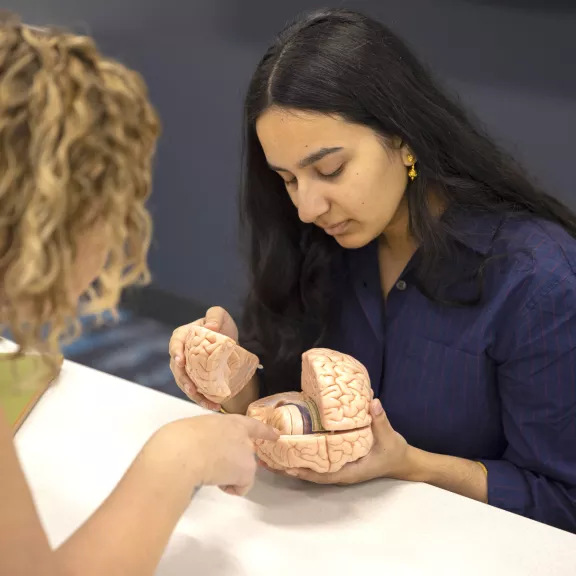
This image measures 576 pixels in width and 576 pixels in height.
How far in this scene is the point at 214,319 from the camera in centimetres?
134

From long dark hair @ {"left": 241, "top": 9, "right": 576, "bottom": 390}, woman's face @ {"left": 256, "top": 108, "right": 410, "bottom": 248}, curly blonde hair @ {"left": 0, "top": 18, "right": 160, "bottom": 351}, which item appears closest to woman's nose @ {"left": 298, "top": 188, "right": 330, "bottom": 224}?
woman's face @ {"left": 256, "top": 108, "right": 410, "bottom": 248}

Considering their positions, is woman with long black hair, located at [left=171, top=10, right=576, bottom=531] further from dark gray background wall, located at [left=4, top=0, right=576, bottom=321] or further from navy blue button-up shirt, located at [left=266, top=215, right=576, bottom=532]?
dark gray background wall, located at [left=4, top=0, right=576, bottom=321]

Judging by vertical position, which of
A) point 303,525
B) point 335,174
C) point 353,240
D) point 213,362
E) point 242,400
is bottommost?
point 242,400

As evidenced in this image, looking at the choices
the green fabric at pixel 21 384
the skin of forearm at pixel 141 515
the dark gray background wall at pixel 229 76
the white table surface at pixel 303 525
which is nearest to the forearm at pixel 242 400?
the white table surface at pixel 303 525

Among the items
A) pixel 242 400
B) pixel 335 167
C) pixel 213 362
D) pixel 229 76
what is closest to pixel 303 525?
pixel 213 362

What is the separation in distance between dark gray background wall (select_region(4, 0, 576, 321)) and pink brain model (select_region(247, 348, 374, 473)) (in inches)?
49.7

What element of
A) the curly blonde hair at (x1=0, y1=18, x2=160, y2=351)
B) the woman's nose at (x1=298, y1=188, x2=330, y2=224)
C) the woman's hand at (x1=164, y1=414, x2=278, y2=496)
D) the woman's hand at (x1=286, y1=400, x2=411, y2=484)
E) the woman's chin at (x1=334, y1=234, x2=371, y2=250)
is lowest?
the woman's hand at (x1=286, y1=400, x2=411, y2=484)

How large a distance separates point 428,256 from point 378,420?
0.33m

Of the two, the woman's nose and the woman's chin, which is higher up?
the woman's nose

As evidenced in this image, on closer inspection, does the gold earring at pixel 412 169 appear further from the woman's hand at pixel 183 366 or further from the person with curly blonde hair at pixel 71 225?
the person with curly blonde hair at pixel 71 225

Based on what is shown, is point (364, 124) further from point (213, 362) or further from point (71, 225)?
point (71, 225)

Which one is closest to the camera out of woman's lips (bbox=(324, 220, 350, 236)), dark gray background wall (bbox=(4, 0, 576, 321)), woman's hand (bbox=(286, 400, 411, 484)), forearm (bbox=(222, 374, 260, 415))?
woman's hand (bbox=(286, 400, 411, 484))

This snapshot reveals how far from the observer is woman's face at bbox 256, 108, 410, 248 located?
1173mm

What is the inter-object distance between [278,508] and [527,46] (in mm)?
1549
